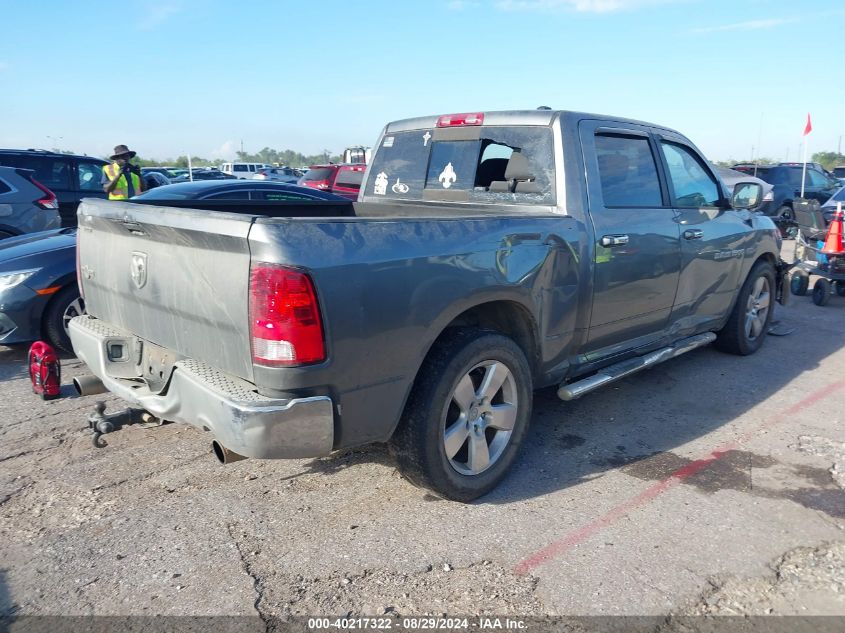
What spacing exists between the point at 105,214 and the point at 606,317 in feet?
9.36

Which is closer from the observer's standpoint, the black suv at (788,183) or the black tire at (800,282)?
the black tire at (800,282)

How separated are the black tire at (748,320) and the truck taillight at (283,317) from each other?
14.3 ft

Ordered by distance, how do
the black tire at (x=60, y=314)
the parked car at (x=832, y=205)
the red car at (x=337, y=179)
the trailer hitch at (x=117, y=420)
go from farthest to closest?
the red car at (x=337, y=179) → the parked car at (x=832, y=205) → the black tire at (x=60, y=314) → the trailer hitch at (x=117, y=420)

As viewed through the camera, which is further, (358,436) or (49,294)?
(49,294)

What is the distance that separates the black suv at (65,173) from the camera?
10.8 m

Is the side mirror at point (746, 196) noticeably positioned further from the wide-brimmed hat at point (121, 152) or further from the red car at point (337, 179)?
the red car at point (337, 179)

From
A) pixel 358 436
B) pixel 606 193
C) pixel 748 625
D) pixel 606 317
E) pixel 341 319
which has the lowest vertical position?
pixel 748 625

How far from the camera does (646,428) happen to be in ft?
14.2

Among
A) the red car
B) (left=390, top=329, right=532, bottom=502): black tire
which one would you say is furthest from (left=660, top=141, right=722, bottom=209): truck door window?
the red car

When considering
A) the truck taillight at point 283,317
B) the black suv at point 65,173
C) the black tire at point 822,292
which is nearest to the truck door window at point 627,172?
the truck taillight at point 283,317

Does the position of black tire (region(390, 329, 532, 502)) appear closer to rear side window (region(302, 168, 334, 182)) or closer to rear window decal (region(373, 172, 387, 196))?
rear window decal (region(373, 172, 387, 196))

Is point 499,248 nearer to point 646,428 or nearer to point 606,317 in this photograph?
point 606,317

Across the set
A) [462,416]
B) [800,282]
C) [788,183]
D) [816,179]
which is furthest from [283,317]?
[816,179]

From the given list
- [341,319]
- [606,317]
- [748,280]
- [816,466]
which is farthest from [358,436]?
→ [748,280]
